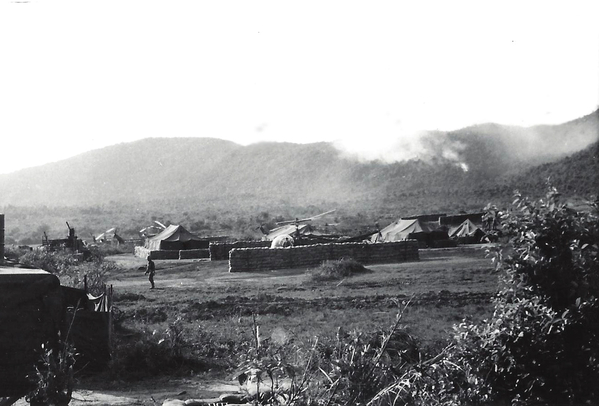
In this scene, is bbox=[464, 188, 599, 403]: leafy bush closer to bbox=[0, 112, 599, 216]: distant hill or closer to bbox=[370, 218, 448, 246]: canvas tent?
bbox=[370, 218, 448, 246]: canvas tent

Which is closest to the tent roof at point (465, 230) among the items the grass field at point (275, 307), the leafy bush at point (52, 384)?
the grass field at point (275, 307)

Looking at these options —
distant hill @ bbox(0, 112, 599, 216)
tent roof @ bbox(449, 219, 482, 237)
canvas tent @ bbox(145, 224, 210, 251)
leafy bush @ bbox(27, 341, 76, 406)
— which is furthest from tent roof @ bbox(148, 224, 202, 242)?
distant hill @ bbox(0, 112, 599, 216)

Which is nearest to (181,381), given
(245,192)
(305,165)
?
(245,192)

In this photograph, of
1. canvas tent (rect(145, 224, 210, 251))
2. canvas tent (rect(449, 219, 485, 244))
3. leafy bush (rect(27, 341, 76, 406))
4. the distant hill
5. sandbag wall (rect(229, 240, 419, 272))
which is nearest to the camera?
leafy bush (rect(27, 341, 76, 406))

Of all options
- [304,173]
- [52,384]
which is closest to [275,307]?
[52,384]

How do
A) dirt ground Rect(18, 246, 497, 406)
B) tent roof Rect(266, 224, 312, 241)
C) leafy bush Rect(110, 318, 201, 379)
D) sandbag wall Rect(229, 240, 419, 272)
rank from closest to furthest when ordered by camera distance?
dirt ground Rect(18, 246, 497, 406)
leafy bush Rect(110, 318, 201, 379)
sandbag wall Rect(229, 240, 419, 272)
tent roof Rect(266, 224, 312, 241)

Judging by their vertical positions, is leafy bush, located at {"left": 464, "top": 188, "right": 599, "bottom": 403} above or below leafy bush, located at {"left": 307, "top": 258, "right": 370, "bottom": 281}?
above
